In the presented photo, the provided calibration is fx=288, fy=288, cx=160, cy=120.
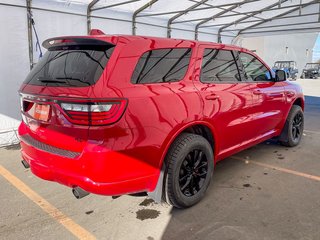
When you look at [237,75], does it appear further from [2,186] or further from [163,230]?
[2,186]

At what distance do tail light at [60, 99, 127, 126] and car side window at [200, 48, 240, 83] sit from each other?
112 centimetres

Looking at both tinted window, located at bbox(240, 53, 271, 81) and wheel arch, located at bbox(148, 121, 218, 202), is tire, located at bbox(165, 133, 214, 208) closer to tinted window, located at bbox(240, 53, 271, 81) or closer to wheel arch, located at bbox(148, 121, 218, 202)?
wheel arch, located at bbox(148, 121, 218, 202)

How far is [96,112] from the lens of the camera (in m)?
2.12

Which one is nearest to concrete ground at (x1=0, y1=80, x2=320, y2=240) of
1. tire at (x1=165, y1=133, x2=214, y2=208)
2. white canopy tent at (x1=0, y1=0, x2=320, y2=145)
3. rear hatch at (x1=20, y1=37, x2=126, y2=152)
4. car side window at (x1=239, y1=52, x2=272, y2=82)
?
tire at (x1=165, y1=133, x2=214, y2=208)

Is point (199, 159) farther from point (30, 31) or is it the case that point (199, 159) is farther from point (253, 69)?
point (30, 31)

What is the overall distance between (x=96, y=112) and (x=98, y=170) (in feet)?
1.42

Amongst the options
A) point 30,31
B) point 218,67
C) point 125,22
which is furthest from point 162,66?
point 125,22

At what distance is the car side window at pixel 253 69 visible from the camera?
3.70 metres

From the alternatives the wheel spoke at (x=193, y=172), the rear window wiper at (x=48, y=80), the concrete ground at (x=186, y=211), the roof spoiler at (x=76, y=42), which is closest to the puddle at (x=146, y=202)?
the concrete ground at (x=186, y=211)

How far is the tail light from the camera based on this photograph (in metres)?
2.12

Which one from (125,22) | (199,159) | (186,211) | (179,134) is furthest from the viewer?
(125,22)

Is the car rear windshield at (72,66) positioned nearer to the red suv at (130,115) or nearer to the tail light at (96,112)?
the red suv at (130,115)

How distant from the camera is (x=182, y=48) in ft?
9.40

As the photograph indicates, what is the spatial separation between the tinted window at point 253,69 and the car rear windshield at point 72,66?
200 cm
